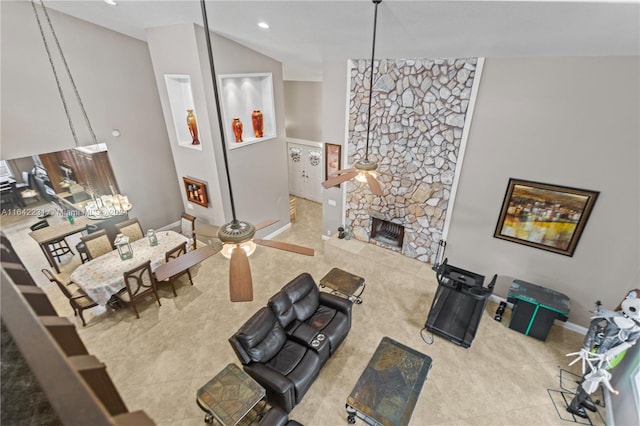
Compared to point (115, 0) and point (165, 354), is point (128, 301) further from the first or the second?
point (115, 0)

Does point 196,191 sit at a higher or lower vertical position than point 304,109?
lower

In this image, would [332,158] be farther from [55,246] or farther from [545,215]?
[55,246]

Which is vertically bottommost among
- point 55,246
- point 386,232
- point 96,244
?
point 55,246

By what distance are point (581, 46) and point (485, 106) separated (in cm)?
126

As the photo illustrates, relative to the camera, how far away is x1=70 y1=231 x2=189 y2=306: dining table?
16.1 feet

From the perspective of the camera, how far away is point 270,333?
415cm

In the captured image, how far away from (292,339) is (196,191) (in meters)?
3.98

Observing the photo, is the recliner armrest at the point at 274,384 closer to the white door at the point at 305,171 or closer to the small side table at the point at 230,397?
the small side table at the point at 230,397

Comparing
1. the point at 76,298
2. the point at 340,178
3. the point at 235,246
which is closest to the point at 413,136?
the point at 340,178

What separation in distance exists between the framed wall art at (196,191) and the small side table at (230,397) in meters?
3.85

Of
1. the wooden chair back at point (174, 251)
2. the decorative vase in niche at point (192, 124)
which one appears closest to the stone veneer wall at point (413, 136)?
the decorative vase in niche at point (192, 124)

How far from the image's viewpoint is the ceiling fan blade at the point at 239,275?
2457 mm

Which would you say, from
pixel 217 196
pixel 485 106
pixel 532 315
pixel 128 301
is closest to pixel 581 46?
pixel 485 106

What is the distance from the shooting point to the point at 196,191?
21.9 ft
